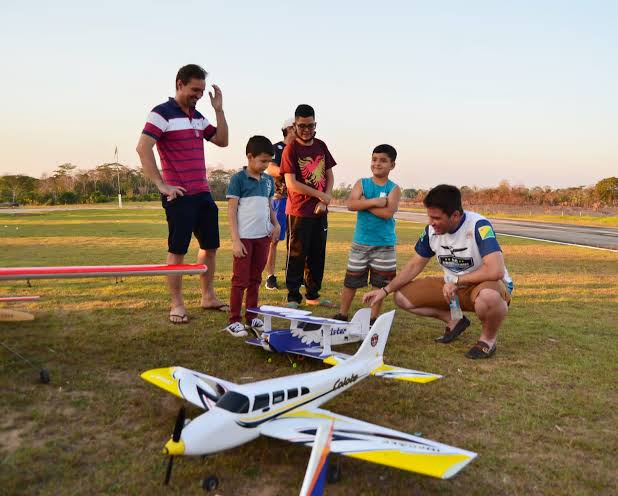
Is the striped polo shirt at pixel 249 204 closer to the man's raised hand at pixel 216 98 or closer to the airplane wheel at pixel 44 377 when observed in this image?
the man's raised hand at pixel 216 98

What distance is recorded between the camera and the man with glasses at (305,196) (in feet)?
21.7

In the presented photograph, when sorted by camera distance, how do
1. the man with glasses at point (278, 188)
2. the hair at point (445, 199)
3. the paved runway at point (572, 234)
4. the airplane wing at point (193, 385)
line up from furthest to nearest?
the paved runway at point (572, 234)
the man with glasses at point (278, 188)
the hair at point (445, 199)
the airplane wing at point (193, 385)

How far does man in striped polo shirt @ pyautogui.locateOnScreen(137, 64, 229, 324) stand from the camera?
5.43 meters

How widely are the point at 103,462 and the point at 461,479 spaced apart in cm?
225

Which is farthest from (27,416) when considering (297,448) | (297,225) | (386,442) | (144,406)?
(297,225)

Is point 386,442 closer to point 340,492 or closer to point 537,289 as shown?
point 340,492

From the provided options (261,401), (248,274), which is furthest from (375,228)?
(261,401)

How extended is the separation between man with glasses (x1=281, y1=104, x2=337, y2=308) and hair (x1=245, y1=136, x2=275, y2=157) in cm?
108

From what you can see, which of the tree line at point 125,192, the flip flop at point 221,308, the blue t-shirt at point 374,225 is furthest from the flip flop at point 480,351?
the tree line at point 125,192

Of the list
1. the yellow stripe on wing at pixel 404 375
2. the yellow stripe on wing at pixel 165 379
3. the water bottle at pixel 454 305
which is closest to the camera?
→ the yellow stripe on wing at pixel 165 379

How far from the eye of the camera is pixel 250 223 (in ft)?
18.5

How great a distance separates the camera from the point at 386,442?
111 inches

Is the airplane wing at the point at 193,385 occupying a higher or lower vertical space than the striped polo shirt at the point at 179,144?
lower

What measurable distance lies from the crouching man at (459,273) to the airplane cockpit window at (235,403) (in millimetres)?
2316
